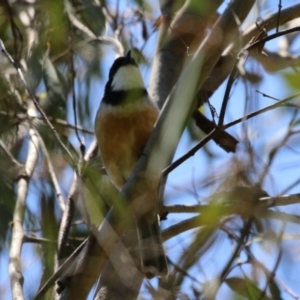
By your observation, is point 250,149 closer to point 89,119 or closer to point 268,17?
point 268,17

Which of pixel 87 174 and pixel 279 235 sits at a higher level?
pixel 87 174

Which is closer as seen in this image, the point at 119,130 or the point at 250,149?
the point at 250,149

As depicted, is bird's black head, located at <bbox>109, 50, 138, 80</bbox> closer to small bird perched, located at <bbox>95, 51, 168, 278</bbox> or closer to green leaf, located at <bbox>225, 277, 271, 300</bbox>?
small bird perched, located at <bbox>95, 51, 168, 278</bbox>

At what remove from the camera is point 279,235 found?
136 centimetres

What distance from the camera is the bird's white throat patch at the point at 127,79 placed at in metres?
3.05

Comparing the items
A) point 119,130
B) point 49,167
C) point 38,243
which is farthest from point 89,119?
point 38,243

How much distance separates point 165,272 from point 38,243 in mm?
666

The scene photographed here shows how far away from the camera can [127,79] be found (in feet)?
10.1

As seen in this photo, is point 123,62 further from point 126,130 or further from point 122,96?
point 126,130

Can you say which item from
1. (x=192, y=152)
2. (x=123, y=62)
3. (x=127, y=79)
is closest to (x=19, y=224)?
(x=192, y=152)

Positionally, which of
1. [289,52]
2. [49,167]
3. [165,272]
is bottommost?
[165,272]

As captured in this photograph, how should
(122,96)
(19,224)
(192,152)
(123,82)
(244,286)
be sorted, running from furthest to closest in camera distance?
(123,82) < (122,96) < (19,224) < (192,152) < (244,286)

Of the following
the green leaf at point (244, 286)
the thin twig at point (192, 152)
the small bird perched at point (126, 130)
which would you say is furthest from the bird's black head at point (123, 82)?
the green leaf at point (244, 286)

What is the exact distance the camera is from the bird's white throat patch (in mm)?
3047
